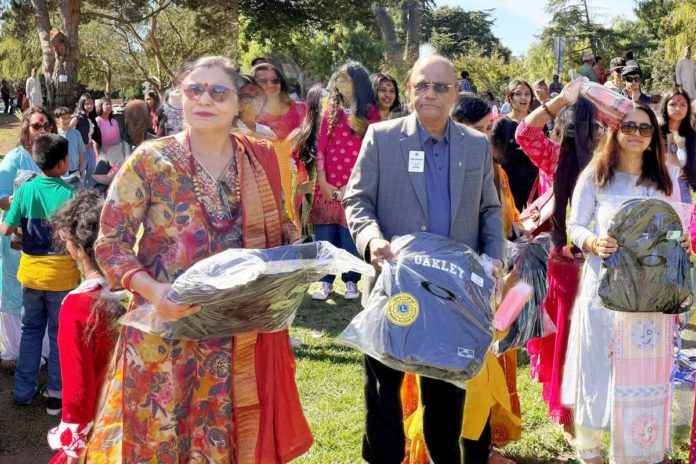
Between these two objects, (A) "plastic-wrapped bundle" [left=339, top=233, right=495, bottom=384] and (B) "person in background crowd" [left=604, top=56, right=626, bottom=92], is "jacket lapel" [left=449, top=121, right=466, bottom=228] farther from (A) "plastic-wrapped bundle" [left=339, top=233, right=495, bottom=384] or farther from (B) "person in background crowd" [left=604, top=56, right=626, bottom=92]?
(B) "person in background crowd" [left=604, top=56, right=626, bottom=92]

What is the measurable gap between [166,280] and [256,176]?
525mm

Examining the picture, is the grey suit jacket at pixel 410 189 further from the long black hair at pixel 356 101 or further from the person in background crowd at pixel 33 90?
the person in background crowd at pixel 33 90

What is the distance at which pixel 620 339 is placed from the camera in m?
3.49

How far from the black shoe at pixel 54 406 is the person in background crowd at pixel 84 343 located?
1335 millimetres

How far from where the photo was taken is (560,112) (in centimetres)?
400

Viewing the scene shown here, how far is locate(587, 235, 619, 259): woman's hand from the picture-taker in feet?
11.0

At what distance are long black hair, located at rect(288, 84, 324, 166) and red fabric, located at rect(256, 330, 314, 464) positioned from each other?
391 centimetres

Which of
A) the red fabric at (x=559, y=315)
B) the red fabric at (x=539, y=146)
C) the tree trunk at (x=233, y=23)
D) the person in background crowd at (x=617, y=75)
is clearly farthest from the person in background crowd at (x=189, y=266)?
the tree trunk at (x=233, y=23)

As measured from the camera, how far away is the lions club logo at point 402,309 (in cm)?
255

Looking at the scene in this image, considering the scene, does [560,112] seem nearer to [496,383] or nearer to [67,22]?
[496,383]

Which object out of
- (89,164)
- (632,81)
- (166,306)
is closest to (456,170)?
(166,306)

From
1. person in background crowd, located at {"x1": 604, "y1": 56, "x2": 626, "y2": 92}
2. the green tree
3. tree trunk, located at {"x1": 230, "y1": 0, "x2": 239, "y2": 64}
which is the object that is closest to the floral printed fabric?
person in background crowd, located at {"x1": 604, "y1": 56, "x2": 626, "y2": 92}

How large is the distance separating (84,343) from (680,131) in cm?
607

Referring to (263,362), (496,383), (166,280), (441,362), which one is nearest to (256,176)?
(166,280)
